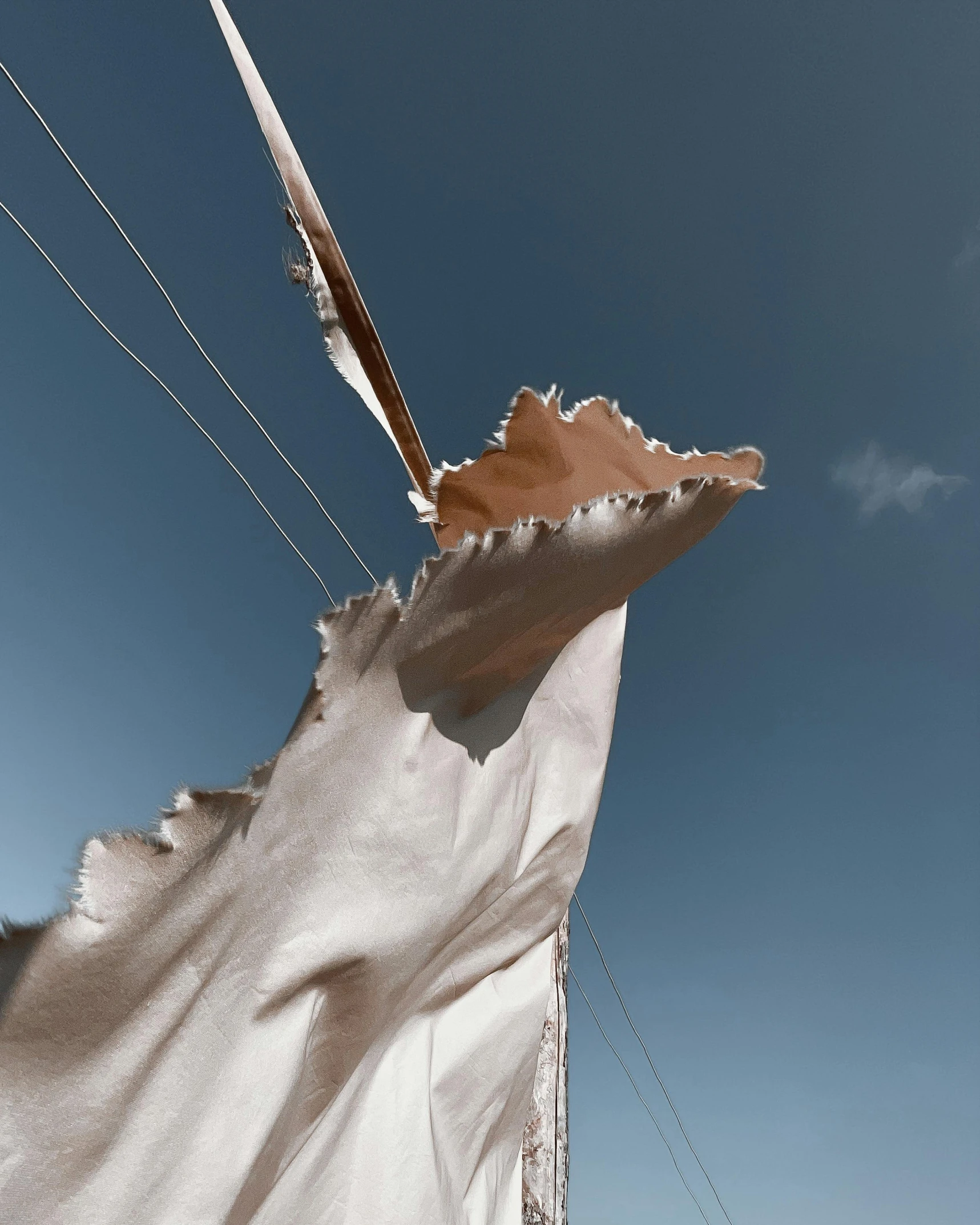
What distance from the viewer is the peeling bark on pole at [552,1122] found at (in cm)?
162

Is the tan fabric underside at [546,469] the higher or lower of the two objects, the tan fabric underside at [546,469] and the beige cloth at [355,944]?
the higher

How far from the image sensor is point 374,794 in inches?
27.9

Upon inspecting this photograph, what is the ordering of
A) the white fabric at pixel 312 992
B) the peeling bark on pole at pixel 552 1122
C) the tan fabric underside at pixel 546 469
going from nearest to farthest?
the white fabric at pixel 312 992, the tan fabric underside at pixel 546 469, the peeling bark on pole at pixel 552 1122

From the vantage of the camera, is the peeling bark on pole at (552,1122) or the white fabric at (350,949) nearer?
the white fabric at (350,949)

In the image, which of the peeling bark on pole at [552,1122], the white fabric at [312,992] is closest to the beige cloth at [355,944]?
the white fabric at [312,992]

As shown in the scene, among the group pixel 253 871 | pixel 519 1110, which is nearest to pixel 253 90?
pixel 253 871

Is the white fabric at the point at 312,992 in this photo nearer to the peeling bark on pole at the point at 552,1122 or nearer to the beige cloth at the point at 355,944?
the beige cloth at the point at 355,944

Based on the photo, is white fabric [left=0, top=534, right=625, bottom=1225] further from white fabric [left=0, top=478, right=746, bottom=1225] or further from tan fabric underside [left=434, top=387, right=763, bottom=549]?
tan fabric underside [left=434, top=387, right=763, bottom=549]

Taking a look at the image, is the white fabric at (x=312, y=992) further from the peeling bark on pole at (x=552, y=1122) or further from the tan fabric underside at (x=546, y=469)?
the peeling bark on pole at (x=552, y=1122)

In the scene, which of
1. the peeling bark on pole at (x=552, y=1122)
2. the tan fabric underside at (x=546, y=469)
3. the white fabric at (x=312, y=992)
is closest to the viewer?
the white fabric at (x=312, y=992)

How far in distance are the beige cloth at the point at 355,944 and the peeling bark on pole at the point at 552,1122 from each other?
2.24 ft

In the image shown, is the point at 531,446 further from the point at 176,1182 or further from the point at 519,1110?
the point at 519,1110

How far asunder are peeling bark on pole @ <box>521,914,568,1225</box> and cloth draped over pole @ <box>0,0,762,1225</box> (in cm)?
66

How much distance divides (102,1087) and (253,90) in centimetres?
137
